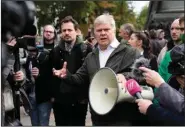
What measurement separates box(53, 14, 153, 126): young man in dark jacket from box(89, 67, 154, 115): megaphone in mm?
90

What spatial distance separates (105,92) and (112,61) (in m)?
0.23

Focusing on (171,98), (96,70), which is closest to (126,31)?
(96,70)

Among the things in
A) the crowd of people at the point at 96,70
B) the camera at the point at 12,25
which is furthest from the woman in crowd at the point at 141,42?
the camera at the point at 12,25

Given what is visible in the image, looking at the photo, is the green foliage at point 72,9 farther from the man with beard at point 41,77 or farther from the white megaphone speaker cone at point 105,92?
the white megaphone speaker cone at point 105,92

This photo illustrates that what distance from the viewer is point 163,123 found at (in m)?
2.06

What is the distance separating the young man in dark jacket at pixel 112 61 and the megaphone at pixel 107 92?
90 millimetres

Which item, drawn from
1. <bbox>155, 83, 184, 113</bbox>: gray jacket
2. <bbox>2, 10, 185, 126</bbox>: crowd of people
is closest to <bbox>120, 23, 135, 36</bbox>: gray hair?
<bbox>2, 10, 185, 126</bbox>: crowd of people

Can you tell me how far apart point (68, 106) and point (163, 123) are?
1.47 meters

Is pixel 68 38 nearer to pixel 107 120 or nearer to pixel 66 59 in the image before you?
pixel 66 59

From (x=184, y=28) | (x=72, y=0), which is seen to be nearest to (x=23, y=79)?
(x=72, y=0)

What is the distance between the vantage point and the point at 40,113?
3.77 m

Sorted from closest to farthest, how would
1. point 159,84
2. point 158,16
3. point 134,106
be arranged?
point 159,84 < point 134,106 < point 158,16

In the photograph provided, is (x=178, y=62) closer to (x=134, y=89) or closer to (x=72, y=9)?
(x=134, y=89)

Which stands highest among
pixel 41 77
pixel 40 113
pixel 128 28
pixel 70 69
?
pixel 128 28
